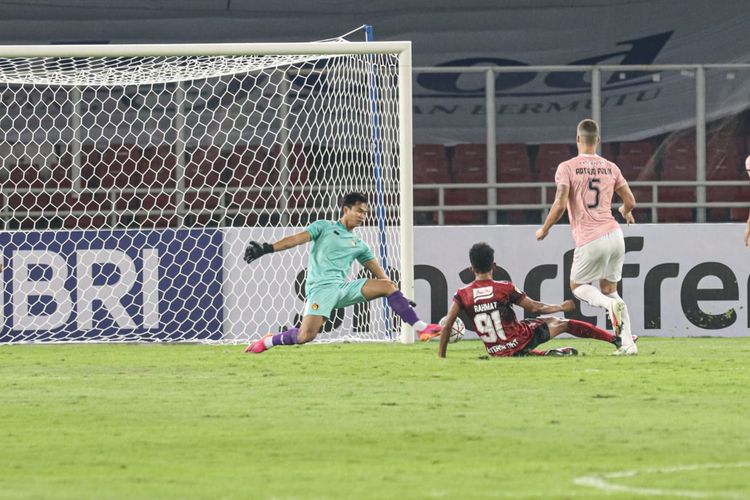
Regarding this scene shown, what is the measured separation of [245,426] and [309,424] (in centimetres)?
31

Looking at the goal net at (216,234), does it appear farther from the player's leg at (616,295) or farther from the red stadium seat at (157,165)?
the player's leg at (616,295)

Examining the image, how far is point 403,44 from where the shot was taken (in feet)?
43.4

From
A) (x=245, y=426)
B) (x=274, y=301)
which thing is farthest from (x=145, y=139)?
(x=245, y=426)

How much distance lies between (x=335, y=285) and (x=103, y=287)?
3.28 meters

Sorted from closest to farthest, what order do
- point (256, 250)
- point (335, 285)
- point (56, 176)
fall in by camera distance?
point (256, 250) < point (335, 285) < point (56, 176)

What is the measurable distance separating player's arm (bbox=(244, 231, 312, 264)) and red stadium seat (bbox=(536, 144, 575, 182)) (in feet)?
26.0

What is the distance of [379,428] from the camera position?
6.99 metres

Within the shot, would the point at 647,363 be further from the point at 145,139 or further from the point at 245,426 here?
the point at 145,139

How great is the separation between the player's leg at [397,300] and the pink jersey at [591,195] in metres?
1.42

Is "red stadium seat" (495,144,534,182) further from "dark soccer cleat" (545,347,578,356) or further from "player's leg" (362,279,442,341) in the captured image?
"dark soccer cleat" (545,347,578,356)

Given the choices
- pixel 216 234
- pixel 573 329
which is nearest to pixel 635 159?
pixel 216 234

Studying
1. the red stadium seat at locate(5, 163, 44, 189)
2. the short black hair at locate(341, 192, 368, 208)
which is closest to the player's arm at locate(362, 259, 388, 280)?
the short black hair at locate(341, 192, 368, 208)

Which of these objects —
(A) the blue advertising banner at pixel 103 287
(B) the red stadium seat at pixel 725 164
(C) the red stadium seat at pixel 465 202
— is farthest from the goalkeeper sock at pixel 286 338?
(B) the red stadium seat at pixel 725 164

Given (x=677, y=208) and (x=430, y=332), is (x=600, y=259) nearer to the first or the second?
(x=430, y=332)
